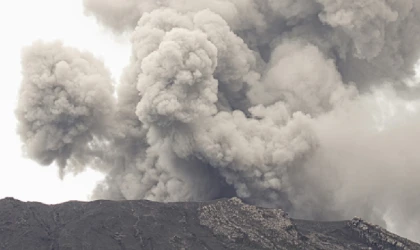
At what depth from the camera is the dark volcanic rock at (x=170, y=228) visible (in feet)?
320

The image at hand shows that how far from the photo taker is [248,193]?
351ft

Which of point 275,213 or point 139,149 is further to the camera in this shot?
point 139,149

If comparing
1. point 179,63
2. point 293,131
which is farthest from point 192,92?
point 293,131

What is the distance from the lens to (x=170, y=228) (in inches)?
3952

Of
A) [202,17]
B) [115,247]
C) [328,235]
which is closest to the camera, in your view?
[115,247]

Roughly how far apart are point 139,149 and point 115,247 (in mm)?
15946

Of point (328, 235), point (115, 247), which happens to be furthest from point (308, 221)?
point (115, 247)

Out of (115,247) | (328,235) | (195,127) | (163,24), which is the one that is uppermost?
(163,24)

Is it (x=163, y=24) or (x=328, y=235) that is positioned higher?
(x=163, y=24)

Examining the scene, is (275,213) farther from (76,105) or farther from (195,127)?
(76,105)

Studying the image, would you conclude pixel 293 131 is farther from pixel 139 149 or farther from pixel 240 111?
pixel 139 149

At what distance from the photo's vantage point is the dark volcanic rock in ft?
320

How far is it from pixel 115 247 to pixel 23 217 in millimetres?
10248

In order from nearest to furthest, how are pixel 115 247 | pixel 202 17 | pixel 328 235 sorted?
1. pixel 115 247
2. pixel 328 235
3. pixel 202 17
